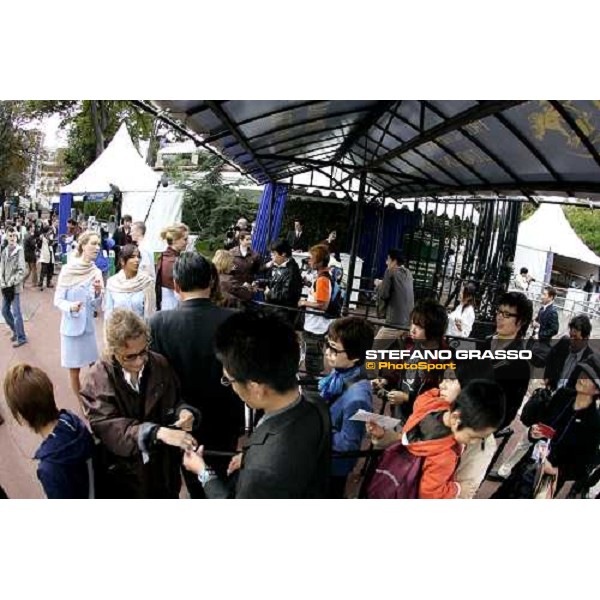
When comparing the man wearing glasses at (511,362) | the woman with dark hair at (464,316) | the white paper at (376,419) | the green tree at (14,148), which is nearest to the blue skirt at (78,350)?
the green tree at (14,148)

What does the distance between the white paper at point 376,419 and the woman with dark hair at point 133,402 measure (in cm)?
63

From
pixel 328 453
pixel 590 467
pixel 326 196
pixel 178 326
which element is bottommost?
pixel 590 467

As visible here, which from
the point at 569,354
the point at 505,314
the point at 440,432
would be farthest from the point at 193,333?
the point at 569,354

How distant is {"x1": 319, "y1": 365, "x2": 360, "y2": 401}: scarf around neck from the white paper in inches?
4.2

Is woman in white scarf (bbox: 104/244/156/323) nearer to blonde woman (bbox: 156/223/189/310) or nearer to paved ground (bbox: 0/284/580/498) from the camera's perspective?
blonde woman (bbox: 156/223/189/310)

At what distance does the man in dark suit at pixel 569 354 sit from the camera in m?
2.30

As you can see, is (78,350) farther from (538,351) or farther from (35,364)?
(538,351)

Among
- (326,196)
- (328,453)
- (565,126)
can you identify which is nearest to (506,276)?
(565,126)

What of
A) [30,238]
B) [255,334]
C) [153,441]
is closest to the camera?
[255,334]

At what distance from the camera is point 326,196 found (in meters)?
2.47

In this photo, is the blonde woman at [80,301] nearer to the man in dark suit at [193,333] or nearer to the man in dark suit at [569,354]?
the man in dark suit at [193,333]

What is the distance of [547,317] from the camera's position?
2.33 m

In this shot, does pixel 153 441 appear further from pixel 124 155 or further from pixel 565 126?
pixel 565 126

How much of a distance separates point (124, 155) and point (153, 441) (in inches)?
43.7
